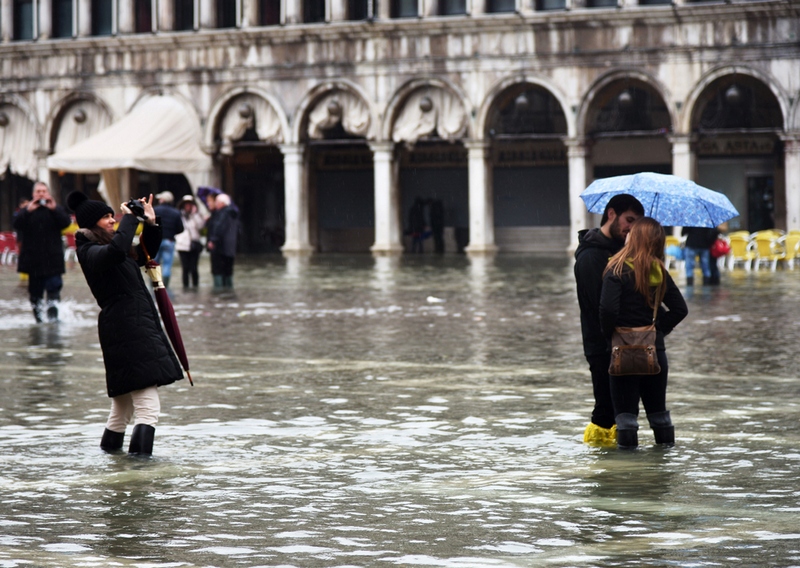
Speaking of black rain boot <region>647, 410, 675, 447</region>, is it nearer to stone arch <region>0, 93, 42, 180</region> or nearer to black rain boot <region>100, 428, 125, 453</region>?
black rain boot <region>100, 428, 125, 453</region>

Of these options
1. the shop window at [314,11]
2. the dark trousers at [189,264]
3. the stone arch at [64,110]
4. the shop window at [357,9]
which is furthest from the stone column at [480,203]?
the dark trousers at [189,264]

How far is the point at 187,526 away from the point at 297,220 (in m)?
34.5

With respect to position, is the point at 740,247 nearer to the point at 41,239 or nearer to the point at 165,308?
the point at 41,239

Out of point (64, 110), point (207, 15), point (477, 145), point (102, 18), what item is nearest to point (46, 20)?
point (102, 18)

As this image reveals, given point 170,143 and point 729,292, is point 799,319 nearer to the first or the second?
point 729,292

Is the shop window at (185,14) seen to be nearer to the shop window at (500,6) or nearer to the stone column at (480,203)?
the shop window at (500,6)

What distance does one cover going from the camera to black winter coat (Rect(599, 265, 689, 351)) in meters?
8.20

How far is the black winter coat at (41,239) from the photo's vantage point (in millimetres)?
17109

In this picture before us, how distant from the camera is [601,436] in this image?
863 centimetres

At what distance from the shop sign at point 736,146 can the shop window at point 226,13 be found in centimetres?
1254

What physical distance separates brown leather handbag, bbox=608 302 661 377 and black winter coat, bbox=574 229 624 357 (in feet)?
0.84

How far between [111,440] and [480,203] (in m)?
30.6

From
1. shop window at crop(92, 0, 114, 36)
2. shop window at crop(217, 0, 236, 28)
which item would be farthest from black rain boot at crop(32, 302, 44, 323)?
shop window at crop(92, 0, 114, 36)

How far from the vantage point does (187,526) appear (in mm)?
6473
